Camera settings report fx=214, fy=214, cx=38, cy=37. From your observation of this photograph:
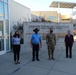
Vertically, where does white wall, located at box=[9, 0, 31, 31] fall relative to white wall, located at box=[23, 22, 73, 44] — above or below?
above

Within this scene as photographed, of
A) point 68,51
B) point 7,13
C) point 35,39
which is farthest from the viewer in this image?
point 7,13

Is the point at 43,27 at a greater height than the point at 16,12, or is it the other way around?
the point at 16,12

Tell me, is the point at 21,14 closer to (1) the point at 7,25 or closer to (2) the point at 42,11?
(1) the point at 7,25

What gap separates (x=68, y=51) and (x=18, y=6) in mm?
9240

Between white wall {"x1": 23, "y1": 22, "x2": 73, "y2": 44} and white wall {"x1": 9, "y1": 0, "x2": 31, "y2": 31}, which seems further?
white wall {"x1": 9, "y1": 0, "x2": 31, "y2": 31}

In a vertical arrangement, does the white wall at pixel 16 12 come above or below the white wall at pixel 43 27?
above

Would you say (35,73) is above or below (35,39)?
below

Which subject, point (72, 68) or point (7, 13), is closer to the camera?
point (72, 68)

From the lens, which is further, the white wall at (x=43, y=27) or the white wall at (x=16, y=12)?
the white wall at (x=16, y=12)

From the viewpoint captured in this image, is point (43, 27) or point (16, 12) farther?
point (16, 12)

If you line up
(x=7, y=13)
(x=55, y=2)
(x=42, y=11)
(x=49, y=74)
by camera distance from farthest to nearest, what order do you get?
(x=42, y=11)
(x=55, y=2)
(x=7, y=13)
(x=49, y=74)

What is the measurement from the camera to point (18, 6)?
21.5 m

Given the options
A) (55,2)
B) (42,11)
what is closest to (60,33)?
(55,2)

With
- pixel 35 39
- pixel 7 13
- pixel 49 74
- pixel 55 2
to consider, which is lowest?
pixel 49 74
